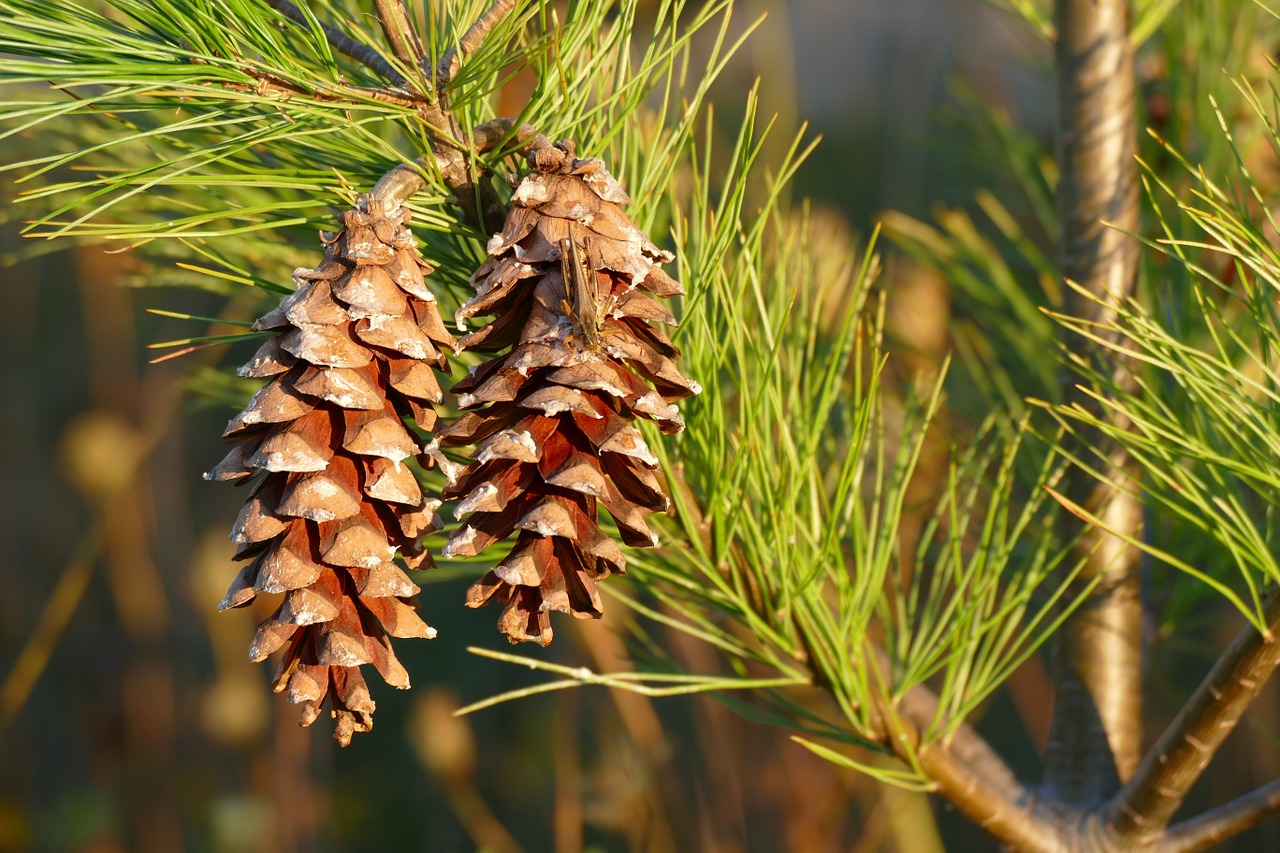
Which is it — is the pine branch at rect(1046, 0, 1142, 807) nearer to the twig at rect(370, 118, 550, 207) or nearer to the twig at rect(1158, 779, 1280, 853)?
the twig at rect(1158, 779, 1280, 853)

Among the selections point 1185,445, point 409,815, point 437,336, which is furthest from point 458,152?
point 409,815

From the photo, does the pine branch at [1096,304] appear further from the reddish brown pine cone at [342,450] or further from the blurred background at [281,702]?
the reddish brown pine cone at [342,450]

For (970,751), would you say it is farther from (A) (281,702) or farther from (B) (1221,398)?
(A) (281,702)

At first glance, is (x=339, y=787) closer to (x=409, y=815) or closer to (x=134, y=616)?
(x=409, y=815)

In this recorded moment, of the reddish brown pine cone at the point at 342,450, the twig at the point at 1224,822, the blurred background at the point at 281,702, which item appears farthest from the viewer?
the blurred background at the point at 281,702

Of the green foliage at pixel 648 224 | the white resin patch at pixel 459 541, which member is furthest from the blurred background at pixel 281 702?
the white resin patch at pixel 459 541

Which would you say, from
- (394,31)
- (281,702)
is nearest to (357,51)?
(394,31)

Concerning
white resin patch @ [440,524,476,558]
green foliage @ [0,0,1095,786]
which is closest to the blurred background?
green foliage @ [0,0,1095,786]
